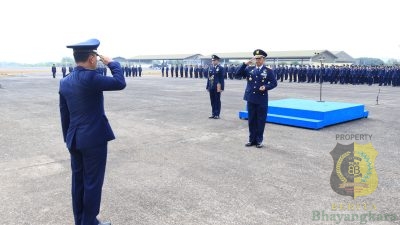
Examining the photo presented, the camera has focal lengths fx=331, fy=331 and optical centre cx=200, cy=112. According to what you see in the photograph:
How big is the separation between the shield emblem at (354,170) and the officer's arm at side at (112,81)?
3078 mm

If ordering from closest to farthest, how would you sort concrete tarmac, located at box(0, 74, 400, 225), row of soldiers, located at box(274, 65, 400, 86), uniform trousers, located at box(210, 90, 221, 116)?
1. concrete tarmac, located at box(0, 74, 400, 225)
2. uniform trousers, located at box(210, 90, 221, 116)
3. row of soldiers, located at box(274, 65, 400, 86)

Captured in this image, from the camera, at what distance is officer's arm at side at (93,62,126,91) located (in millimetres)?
2865

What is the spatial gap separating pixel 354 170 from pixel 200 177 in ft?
7.85

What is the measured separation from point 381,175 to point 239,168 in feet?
6.76

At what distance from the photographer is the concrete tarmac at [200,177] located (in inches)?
141

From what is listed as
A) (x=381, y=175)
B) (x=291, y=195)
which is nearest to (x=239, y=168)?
(x=291, y=195)

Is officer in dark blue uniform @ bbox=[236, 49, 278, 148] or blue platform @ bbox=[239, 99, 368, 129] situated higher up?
officer in dark blue uniform @ bbox=[236, 49, 278, 148]

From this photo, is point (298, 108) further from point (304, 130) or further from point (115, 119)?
point (115, 119)

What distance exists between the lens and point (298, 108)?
28.4 ft

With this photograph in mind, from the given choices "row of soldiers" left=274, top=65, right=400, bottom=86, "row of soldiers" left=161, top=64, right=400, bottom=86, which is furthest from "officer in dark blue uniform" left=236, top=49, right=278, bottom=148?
"row of soldiers" left=274, top=65, right=400, bottom=86

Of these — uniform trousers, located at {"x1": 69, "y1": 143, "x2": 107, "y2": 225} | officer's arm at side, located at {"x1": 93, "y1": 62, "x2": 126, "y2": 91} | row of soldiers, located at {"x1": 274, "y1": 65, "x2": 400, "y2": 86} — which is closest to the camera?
officer's arm at side, located at {"x1": 93, "y1": 62, "x2": 126, "y2": 91}

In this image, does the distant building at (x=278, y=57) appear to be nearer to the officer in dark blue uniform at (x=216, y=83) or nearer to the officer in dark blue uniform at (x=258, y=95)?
the officer in dark blue uniform at (x=216, y=83)

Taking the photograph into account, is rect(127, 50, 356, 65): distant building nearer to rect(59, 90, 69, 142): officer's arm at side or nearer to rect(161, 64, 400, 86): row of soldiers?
rect(161, 64, 400, 86): row of soldiers

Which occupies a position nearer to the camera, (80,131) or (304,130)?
(80,131)
